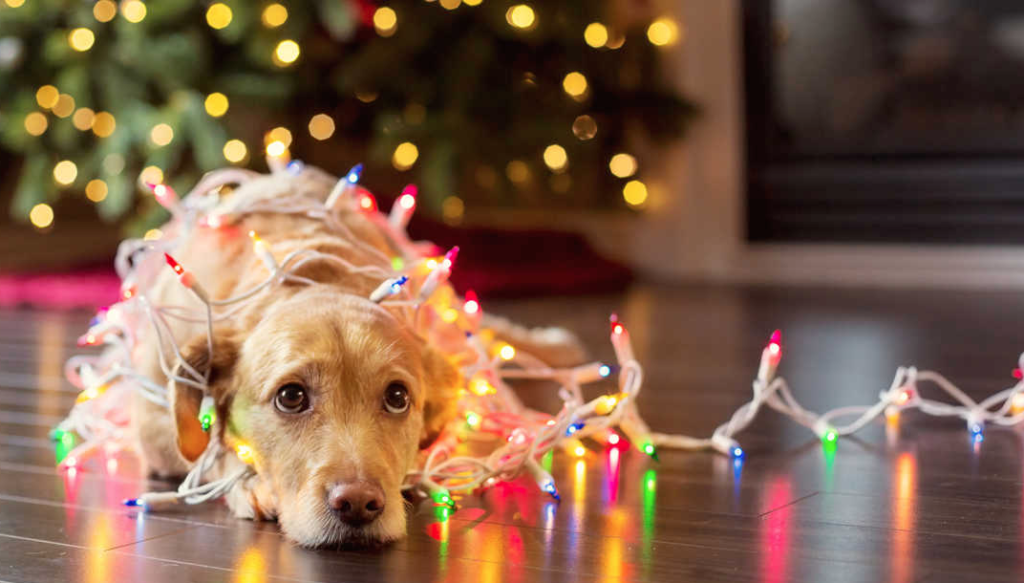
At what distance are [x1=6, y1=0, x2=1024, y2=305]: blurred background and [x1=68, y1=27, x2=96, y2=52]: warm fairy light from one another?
1 cm

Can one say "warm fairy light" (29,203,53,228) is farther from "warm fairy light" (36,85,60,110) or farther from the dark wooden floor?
the dark wooden floor

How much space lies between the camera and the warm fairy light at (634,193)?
5520 millimetres

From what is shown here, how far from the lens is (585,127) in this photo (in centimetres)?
530

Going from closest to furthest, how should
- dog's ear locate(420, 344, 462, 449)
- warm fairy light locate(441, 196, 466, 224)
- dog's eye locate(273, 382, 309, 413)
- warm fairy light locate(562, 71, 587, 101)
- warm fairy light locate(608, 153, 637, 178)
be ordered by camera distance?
dog's eye locate(273, 382, 309, 413), dog's ear locate(420, 344, 462, 449), warm fairy light locate(441, 196, 466, 224), warm fairy light locate(562, 71, 587, 101), warm fairy light locate(608, 153, 637, 178)

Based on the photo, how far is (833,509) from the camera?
1533 millimetres

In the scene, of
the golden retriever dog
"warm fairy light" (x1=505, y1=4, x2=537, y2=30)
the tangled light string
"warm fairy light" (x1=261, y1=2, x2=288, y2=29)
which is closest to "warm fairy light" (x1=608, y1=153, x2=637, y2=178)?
"warm fairy light" (x1=505, y1=4, x2=537, y2=30)

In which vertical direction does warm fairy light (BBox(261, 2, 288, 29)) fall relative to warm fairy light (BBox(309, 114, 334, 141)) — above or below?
above

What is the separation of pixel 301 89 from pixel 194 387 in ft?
11.1

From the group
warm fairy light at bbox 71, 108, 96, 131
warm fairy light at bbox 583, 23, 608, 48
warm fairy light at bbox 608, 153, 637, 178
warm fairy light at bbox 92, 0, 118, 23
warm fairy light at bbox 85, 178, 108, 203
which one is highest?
warm fairy light at bbox 583, 23, 608, 48

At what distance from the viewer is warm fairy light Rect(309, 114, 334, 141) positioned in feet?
16.5

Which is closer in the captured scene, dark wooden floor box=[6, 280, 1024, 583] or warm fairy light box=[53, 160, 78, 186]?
dark wooden floor box=[6, 280, 1024, 583]

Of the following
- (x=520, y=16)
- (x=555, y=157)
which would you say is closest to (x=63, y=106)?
(x=520, y=16)

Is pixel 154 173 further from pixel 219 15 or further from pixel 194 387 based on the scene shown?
pixel 194 387

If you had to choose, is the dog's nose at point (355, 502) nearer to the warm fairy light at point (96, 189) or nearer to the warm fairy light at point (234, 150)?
the warm fairy light at point (234, 150)
